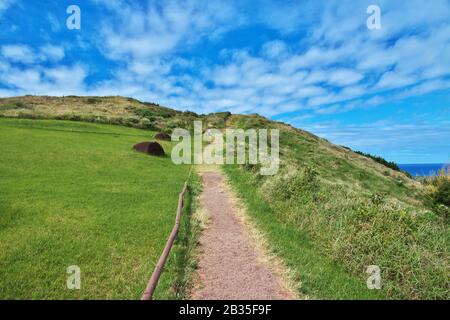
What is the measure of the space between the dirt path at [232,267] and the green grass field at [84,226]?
76cm

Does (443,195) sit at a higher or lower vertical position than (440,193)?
lower

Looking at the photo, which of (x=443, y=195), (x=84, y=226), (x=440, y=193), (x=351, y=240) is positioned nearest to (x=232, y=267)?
(x=351, y=240)

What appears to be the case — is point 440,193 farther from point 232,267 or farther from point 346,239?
point 232,267

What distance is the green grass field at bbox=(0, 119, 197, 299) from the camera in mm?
7062

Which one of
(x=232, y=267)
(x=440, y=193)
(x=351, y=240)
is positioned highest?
(x=351, y=240)

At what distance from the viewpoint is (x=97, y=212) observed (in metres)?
11.8

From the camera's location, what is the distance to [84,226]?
1030 cm

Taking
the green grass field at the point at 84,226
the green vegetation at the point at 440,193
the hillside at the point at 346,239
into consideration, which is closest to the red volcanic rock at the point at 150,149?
the green grass field at the point at 84,226

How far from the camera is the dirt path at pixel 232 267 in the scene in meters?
7.27

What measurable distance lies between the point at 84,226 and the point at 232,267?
5728 millimetres

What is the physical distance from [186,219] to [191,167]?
13770 mm

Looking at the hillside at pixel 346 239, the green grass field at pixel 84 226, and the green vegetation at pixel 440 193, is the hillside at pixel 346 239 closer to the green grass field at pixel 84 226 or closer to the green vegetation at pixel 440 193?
the green grass field at pixel 84 226

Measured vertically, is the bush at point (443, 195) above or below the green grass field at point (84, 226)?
below

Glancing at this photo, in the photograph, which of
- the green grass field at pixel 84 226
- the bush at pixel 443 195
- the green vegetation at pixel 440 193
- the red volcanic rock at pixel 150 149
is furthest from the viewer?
the bush at pixel 443 195
